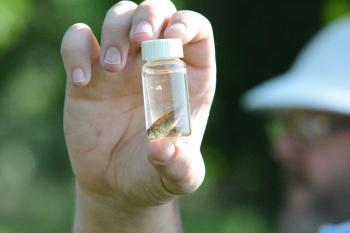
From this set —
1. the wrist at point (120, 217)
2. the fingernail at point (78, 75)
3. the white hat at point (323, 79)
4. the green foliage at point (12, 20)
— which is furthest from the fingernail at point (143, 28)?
the green foliage at point (12, 20)

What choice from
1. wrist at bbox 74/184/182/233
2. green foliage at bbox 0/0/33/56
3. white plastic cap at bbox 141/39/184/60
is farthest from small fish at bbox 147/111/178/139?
green foliage at bbox 0/0/33/56

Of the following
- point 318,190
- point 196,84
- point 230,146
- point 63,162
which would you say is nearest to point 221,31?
point 230,146

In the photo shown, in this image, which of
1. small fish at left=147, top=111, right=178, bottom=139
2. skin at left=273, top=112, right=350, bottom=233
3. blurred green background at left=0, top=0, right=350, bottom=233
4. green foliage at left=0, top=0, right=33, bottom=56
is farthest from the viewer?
blurred green background at left=0, top=0, right=350, bottom=233

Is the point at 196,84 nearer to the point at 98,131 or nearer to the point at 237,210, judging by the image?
the point at 98,131

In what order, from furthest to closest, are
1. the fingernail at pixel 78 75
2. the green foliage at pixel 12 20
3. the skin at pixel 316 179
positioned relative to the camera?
the green foliage at pixel 12 20 → the skin at pixel 316 179 → the fingernail at pixel 78 75

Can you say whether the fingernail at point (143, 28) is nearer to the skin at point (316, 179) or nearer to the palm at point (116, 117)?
the palm at point (116, 117)

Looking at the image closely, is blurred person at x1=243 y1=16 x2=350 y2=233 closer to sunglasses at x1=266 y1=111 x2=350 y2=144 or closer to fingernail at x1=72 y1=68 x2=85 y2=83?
sunglasses at x1=266 y1=111 x2=350 y2=144
